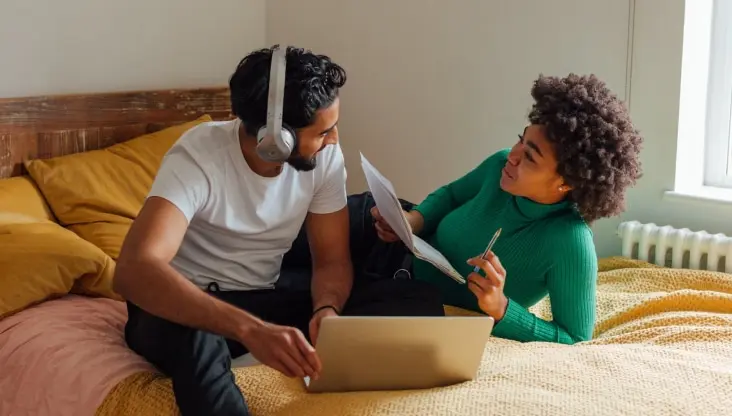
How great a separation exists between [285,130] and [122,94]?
3.54 ft

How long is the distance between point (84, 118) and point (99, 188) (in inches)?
11.3

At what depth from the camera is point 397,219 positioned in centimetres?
159

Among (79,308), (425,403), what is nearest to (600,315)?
(425,403)

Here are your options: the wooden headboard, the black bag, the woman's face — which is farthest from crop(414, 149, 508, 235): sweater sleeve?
the wooden headboard

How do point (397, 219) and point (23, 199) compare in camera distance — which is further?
point (23, 199)

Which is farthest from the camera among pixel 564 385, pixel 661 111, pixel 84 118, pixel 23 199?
pixel 84 118

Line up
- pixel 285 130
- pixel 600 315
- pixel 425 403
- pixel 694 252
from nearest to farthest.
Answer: pixel 425 403, pixel 285 130, pixel 600 315, pixel 694 252

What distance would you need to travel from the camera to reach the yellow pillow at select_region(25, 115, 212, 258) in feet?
6.81

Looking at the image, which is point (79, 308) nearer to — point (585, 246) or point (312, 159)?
point (312, 159)

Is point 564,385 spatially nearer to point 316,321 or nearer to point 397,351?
point 397,351

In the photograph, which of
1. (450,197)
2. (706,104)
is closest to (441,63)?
(450,197)

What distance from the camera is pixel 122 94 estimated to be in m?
2.42

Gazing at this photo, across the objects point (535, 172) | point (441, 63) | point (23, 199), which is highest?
point (441, 63)

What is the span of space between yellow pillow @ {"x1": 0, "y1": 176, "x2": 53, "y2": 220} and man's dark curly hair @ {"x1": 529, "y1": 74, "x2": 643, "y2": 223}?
1.20 m
